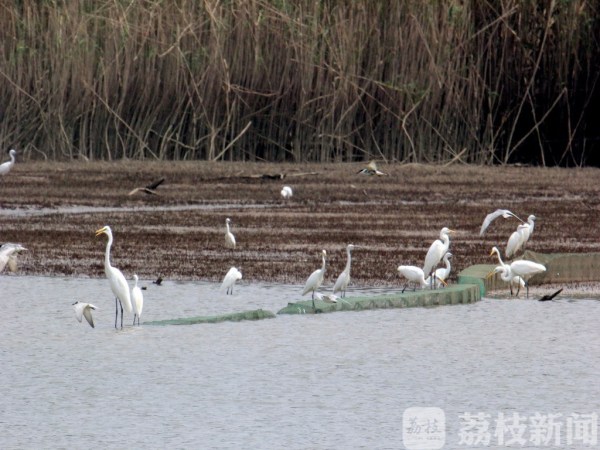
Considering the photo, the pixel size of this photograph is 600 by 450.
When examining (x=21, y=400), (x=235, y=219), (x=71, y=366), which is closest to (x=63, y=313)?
(x=71, y=366)

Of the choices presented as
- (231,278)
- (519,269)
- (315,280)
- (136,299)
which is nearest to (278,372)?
(136,299)

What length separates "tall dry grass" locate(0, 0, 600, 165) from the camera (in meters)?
23.4

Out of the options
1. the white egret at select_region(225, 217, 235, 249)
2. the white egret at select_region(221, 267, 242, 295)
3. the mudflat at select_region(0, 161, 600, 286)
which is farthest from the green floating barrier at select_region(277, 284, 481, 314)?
the white egret at select_region(225, 217, 235, 249)

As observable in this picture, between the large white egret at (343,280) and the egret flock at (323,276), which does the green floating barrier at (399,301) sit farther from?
the large white egret at (343,280)

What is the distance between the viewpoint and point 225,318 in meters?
9.72

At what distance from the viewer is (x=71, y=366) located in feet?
26.7

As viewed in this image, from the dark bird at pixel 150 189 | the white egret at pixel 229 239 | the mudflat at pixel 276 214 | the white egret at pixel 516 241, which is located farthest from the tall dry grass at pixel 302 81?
the white egret at pixel 516 241

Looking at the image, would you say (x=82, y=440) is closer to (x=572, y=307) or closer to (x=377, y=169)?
(x=572, y=307)

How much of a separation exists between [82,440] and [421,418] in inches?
60.9

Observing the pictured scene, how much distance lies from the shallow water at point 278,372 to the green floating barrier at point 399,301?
11cm

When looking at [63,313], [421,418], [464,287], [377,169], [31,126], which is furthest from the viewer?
[31,126]

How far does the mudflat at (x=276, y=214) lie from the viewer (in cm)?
1260
